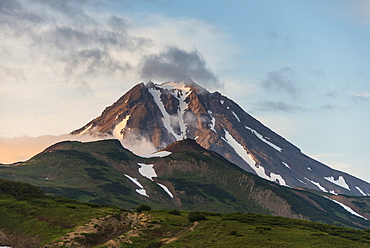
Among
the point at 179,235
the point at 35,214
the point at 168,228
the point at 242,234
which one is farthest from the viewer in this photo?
the point at 168,228

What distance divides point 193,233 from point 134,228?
500 inches

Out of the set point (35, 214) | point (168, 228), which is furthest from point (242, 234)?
point (35, 214)

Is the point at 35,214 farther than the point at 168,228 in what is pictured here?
No

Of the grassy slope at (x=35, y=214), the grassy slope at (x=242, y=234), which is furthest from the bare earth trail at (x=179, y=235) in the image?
the grassy slope at (x=35, y=214)

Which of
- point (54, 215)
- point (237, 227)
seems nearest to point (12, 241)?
point (54, 215)

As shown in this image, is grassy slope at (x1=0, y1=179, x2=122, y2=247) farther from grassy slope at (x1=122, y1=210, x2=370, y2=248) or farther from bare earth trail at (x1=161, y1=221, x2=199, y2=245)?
bare earth trail at (x1=161, y1=221, x2=199, y2=245)

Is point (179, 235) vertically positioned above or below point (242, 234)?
below

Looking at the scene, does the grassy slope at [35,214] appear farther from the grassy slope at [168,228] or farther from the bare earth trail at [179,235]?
the bare earth trail at [179,235]

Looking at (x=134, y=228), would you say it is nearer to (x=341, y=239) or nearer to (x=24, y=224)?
(x=24, y=224)

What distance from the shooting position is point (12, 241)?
92500 mm

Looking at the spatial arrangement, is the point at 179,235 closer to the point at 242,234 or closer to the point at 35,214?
the point at 242,234

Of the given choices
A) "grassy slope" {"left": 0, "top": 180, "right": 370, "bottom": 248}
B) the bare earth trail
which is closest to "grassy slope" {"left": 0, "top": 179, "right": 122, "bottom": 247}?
"grassy slope" {"left": 0, "top": 180, "right": 370, "bottom": 248}

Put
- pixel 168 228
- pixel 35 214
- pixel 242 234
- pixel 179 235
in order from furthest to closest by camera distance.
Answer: pixel 168 228, pixel 35 214, pixel 179 235, pixel 242 234

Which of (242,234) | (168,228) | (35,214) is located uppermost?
(242,234)
